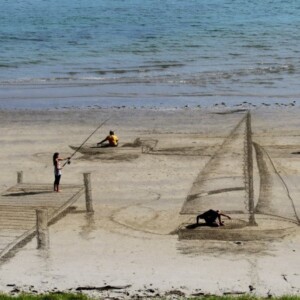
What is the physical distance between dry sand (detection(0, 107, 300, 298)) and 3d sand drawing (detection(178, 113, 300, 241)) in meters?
0.24

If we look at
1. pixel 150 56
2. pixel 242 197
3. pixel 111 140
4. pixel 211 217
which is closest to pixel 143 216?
pixel 211 217

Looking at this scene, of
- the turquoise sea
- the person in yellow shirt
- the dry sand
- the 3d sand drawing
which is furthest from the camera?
the turquoise sea

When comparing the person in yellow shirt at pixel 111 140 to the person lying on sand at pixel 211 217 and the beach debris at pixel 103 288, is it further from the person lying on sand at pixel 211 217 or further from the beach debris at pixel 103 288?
the beach debris at pixel 103 288

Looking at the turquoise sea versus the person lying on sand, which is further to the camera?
the turquoise sea

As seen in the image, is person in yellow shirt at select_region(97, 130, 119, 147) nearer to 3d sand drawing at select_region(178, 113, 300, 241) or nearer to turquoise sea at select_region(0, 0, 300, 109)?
3d sand drawing at select_region(178, 113, 300, 241)

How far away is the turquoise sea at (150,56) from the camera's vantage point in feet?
158

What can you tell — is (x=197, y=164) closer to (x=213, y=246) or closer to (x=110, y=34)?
(x=213, y=246)

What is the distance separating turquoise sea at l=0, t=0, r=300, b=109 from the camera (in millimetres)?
48031

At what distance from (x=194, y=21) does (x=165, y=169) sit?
2501 inches

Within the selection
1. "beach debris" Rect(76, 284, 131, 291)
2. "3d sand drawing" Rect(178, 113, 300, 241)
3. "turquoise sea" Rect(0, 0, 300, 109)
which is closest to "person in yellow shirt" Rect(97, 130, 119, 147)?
"3d sand drawing" Rect(178, 113, 300, 241)

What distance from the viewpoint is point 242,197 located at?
2738 cm

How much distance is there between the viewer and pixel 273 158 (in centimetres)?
3228

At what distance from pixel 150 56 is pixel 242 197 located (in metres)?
38.3

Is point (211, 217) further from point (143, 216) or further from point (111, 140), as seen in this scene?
point (111, 140)
